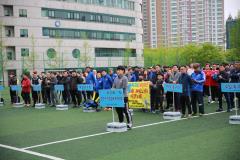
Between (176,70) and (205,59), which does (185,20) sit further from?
(176,70)

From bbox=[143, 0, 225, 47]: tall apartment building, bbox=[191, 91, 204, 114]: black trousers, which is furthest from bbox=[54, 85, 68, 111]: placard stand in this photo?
bbox=[143, 0, 225, 47]: tall apartment building

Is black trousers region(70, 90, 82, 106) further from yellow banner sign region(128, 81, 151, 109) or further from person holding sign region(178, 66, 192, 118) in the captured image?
person holding sign region(178, 66, 192, 118)

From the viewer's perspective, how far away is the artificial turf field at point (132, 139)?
814 centimetres

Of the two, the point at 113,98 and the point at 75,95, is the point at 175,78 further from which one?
the point at 75,95

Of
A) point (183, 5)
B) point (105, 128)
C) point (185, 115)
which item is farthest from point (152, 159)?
point (183, 5)

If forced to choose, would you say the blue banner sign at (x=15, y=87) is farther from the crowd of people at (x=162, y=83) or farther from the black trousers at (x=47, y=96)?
the black trousers at (x=47, y=96)

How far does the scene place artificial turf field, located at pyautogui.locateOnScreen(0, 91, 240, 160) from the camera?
8.14m

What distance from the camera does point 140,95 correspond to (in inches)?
632

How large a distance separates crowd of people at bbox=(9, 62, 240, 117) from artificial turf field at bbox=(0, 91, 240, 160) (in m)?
0.89

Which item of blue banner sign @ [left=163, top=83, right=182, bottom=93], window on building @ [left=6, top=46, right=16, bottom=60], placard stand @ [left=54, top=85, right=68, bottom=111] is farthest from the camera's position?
window on building @ [left=6, top=46, right=16, bottom=60]

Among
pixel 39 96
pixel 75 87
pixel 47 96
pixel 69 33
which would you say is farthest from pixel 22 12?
pixel 75 87

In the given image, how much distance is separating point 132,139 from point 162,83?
5947 millimetres

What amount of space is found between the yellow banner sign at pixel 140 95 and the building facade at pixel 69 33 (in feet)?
106

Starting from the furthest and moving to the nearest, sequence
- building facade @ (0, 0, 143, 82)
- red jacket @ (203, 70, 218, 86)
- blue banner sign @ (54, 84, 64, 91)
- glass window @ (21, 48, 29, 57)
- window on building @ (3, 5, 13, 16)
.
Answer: glass window @ (21, 48, 29, 57)
building facade @ (0, 0, 143, 82)
window on building @ (3, 5, 13, 16)
blue banner sign @ (54, 84, 64, 91)
red jacket @ (203, 70, 218, 86)
